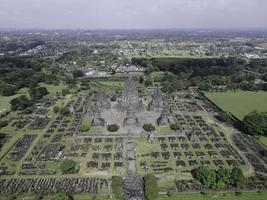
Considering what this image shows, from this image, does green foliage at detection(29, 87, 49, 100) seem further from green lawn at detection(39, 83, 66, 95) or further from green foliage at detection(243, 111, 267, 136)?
green foliage at detection(243, 111, 267, 136)

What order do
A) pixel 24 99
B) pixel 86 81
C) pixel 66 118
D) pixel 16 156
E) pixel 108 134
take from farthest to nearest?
pixel 86 81 → pixel 24 99 → pixel 66 118 → pixel 108 134 → pixel 16 156

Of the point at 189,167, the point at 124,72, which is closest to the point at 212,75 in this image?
the point at 124,72

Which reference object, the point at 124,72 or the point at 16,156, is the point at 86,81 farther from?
the point at 16,156

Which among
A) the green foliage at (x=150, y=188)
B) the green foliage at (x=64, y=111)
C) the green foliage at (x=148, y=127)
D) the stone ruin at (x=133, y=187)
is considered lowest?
the green foliage at (x=64, y=111)

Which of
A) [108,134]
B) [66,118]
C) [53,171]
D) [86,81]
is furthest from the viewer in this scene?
[86,81]

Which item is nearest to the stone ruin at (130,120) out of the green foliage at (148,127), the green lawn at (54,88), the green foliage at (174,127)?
the green foliage at (148,127)

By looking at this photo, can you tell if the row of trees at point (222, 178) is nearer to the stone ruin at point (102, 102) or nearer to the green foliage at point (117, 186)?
the green foliage at point (117, 186)
